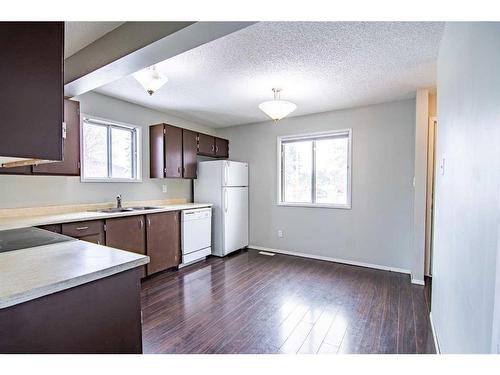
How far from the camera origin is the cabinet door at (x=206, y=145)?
171 inches

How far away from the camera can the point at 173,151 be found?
3.83 m

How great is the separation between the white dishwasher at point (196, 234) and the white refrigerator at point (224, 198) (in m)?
0.16

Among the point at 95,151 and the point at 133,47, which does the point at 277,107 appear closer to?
the point at 133,47

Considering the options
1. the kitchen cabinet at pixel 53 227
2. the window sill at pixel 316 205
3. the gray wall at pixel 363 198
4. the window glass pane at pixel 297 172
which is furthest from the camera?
the window glass pane at pixel 297 172

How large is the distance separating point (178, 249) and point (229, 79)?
235cm

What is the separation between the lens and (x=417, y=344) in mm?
1888

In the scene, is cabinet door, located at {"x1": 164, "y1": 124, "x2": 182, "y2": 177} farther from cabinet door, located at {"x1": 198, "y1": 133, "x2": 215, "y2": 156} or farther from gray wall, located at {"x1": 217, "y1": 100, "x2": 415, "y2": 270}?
gray wall, located at {"x1": 217, "y1": 100, "x2": 415, "y2": 270}

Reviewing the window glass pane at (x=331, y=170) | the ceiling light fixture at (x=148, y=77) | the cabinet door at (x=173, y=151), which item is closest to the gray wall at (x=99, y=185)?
the cabinet door at (x=173, y=151)

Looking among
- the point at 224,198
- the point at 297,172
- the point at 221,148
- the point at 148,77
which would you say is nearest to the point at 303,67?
the point at 148,77

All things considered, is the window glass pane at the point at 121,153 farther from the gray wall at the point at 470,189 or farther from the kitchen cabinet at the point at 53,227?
the gray wall at the point at 470,189

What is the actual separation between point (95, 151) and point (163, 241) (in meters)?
1.48

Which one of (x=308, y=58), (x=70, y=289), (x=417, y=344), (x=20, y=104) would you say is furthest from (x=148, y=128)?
(x=417, y=344)

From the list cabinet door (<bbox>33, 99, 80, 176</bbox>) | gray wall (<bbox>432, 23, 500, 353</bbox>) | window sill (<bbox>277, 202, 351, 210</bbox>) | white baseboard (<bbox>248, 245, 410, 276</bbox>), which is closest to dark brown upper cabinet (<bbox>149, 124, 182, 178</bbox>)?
cabinet door (<bbox>33, 99, 80, 176</bbox>)
